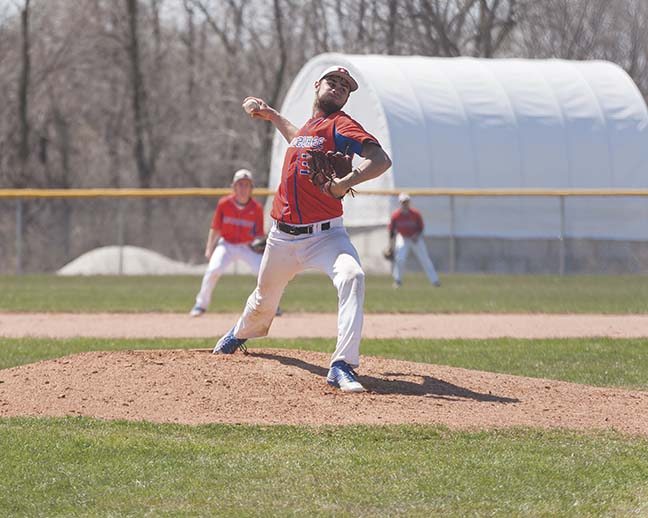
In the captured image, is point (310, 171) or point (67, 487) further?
→ point (310, 171)

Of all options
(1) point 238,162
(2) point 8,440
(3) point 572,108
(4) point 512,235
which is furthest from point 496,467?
(1) point 238,162

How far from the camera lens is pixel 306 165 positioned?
752 centimetres

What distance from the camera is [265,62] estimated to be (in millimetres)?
41719

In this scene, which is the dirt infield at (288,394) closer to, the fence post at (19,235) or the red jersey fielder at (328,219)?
the red jersey fielder at (328,219)

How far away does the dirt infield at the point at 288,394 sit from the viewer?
6.95m

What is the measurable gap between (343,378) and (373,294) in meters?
12.7

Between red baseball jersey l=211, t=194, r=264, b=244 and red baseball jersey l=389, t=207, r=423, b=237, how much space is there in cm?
788

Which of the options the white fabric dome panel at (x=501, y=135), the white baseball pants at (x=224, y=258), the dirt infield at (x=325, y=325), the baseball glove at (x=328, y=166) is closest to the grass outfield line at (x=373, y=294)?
the dirt infield at (x=325, y=325)

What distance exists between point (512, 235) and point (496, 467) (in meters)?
22.6

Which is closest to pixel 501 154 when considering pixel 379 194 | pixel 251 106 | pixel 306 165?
pixel 379 194

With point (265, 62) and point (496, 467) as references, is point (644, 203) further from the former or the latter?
point (496, 467)

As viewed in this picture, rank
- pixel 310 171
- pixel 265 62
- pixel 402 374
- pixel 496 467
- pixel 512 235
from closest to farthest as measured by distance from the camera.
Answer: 1. pixel 496 467
2. pixel 310 171
3. pixel 402 374
4. pixel 512 235
5. pixel 265 62

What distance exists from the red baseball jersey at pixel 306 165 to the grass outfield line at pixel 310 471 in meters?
1.64

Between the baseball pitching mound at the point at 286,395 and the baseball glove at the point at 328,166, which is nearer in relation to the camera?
the baseball pitching mound at the point at 286,395
